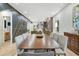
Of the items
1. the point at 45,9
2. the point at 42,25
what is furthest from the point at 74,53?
the point at 45,9

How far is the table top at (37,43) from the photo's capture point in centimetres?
293

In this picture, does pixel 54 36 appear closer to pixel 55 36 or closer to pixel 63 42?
pixel 55 36

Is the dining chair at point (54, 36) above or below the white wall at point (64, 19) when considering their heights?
below

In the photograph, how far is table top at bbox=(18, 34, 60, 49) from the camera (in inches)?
115

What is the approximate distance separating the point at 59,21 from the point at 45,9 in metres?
0.68

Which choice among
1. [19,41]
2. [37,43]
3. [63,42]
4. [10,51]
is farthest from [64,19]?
[10,51]

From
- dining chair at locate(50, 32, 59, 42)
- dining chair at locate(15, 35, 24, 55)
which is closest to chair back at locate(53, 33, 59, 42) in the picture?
dining chair at locate(50, 32, 59, 42)

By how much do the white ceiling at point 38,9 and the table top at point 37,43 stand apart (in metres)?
0.42

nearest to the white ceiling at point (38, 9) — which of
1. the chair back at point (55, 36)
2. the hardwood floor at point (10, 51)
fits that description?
the chair back at point (55, 36)

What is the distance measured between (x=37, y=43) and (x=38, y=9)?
685 millimetres

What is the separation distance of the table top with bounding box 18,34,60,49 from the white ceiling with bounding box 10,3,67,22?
0.42 meters

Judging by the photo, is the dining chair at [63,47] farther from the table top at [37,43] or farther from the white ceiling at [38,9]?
the white ceiling at [38,9]

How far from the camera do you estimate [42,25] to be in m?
3.26

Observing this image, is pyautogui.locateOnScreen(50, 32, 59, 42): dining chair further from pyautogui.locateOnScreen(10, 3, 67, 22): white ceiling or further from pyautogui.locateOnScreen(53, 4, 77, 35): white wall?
pyautogui.locateOnScreen(10, 3, 67, 22): white ceiling
